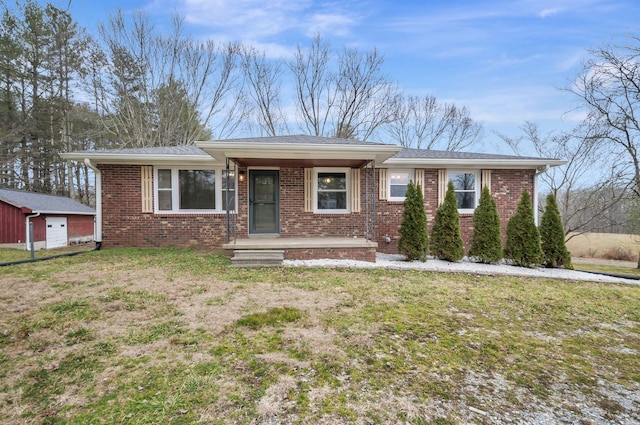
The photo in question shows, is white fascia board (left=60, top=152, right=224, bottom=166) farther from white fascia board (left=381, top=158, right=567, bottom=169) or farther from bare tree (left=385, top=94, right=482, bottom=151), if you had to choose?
bare tree (left=385, top=94, right=482, bottom=151)

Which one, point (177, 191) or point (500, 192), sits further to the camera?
point (500, 192)

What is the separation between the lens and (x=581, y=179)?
566 inches

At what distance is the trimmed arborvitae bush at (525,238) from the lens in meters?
6.69

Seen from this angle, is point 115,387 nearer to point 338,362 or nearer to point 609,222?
point 338,362

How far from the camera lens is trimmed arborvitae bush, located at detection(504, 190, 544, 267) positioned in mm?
6691

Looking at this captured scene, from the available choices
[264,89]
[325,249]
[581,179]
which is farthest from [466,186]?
[264,89]

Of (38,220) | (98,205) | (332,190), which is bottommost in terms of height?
(38,220)

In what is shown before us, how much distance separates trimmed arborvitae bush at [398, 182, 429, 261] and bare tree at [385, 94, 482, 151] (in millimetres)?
14525

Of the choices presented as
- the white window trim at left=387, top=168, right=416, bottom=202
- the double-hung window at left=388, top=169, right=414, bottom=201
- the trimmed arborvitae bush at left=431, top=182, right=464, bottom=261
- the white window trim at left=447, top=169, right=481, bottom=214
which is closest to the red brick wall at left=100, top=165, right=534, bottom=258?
the white window trim at left=387, top=168, right=416, bottom=202

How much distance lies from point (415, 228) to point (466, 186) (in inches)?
125

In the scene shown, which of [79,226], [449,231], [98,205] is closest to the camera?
[449,231]

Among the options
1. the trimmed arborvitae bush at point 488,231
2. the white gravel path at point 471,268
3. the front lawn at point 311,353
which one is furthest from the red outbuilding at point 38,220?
the trimmed arborvitae bush at point 488,231

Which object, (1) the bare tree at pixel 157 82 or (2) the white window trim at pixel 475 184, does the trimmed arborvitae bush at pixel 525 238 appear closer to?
(2) the white window trim at pixel 475 184

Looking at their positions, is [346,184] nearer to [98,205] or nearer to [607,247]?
[98,205]
